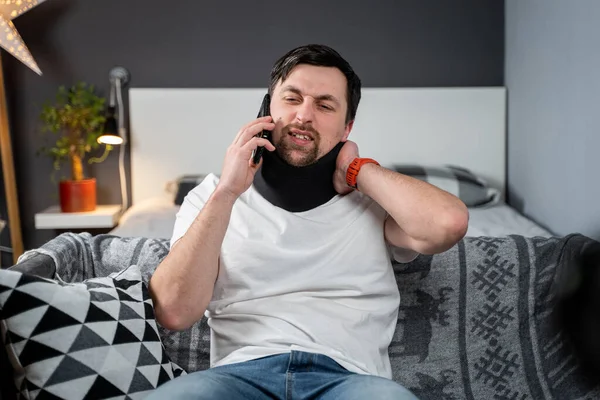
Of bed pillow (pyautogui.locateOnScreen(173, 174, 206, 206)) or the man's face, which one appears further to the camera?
bed pillow (pyautogui.locateOnScreen(173, 174, 206, 206))

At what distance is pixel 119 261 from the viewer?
5.73 feet

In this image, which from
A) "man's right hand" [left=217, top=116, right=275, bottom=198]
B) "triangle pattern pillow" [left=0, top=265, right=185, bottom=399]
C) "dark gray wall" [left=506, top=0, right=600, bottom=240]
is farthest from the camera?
"dark gray wall" [left=506, top=0, right=600, bottom=240]

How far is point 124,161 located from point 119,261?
2043 mm

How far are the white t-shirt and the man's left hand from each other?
0.25 ft

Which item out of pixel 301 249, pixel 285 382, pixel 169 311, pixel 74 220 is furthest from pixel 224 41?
pixel 285 382

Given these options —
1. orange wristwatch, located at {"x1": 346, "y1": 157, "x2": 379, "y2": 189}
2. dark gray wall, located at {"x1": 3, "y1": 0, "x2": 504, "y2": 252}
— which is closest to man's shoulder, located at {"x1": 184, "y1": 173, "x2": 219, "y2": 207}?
orange wristwatch, located at {"x1": 346, "y1": 157, "x2": 379, "y2": 189}

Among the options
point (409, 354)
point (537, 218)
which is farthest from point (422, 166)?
point (409, 354)

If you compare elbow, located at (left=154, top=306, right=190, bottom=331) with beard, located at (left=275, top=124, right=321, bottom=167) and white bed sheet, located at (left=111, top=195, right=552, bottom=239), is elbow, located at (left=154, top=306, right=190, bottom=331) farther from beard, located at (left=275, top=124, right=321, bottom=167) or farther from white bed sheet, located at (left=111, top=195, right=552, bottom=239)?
white bed sheet, located at (left=111, top=195, right=552, bottom=239)

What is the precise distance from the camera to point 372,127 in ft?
11.6

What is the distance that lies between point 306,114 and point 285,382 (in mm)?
634

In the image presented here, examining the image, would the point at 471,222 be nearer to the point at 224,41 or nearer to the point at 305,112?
the point at 305,112

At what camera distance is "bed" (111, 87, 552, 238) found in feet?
11.6

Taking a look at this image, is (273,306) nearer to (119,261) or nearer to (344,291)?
(344,291)

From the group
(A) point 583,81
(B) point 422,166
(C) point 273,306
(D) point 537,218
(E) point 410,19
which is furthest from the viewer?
(E) point 410,19
